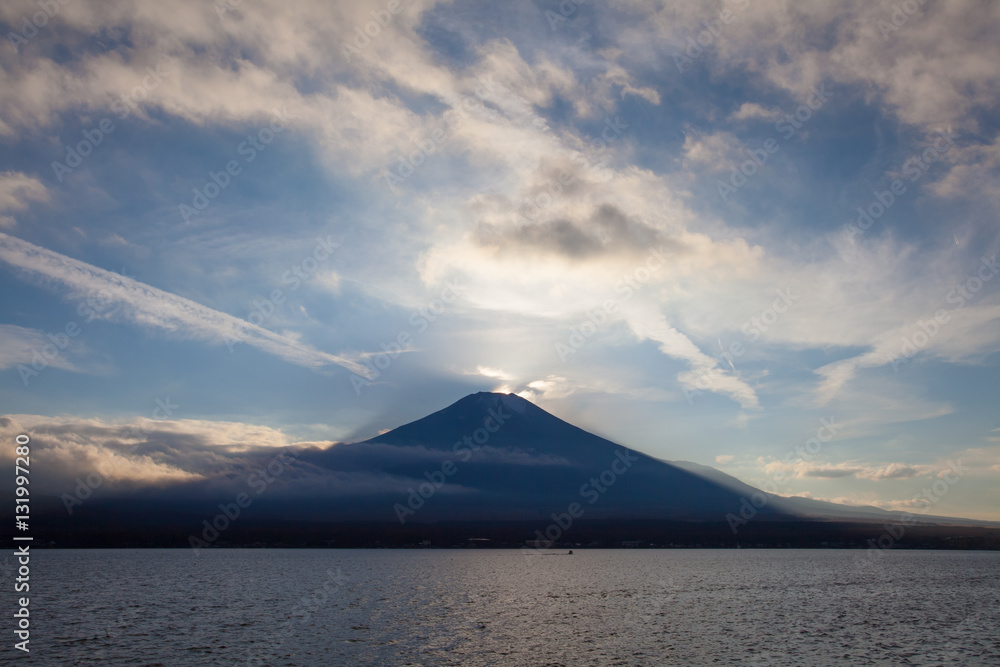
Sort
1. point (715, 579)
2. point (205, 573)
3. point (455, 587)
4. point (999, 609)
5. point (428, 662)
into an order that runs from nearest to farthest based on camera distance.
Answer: point (428, 662), point (999, 609), point (455, 587), point (715, 579), point (205, 573)

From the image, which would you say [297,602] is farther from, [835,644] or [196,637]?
[835,644]

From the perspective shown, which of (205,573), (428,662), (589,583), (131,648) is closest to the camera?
(428,662)

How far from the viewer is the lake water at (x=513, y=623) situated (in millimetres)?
48531

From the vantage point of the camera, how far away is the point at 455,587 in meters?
110

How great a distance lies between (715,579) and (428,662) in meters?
97.2

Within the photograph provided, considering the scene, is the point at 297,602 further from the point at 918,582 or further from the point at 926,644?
the point at 918,582

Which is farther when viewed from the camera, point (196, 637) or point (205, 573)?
point (205, 573)

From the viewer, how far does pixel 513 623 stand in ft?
215

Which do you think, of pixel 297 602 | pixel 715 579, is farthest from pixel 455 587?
pixel 715 579

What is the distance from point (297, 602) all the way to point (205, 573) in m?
78.1

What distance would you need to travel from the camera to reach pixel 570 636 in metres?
57.2

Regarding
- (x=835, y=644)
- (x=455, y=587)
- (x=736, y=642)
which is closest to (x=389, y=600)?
(x=455, y=587)

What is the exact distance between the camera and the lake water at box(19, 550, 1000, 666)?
48.5m

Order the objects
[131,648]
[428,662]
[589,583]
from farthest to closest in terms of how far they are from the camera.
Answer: [589,583] → [131,648] → [428,662]
